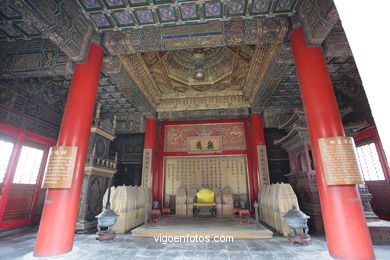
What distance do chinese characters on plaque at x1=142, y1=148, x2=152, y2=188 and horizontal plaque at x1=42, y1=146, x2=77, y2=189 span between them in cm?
472

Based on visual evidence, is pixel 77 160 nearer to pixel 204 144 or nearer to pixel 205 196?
pixel 205 196

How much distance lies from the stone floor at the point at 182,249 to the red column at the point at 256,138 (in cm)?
369

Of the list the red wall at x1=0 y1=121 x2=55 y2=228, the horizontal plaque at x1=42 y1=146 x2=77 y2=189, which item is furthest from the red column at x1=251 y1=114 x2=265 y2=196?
the red wall at x1=0 y1=121 x2=55 y2=228

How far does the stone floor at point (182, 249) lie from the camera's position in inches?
130

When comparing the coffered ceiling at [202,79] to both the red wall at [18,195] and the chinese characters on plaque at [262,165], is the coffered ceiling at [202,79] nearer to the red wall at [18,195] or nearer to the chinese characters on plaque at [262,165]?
the chinese characters on plaque at [262,165]

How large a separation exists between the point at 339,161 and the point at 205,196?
18.4ft

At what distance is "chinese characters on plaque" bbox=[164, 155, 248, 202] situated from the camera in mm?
8938

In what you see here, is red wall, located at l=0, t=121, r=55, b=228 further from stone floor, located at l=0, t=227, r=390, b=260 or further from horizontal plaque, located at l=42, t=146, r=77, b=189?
horizontal plaque, located at l=42, t=146, r=77, b=189

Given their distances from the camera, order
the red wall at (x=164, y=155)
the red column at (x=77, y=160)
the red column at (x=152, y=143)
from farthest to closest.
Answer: the red wall at (x=164, y=155) → the red column at (x=152, y=143) → the red column at (x=77, y=160)

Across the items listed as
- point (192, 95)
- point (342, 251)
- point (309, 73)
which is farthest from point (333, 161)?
point (192, 95)

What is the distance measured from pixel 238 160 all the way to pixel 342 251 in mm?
6333

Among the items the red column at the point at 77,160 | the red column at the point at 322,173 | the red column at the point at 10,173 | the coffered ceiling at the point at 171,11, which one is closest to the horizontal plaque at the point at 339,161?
the red column at the point at 322,173

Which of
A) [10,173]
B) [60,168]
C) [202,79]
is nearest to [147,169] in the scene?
[10,173]

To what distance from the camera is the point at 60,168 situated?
138 inches
